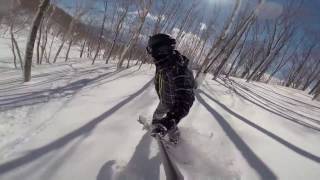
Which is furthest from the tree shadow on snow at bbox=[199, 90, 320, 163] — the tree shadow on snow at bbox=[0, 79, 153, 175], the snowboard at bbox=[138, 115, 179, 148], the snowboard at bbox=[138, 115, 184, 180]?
the tree shadow on snow at bbox=[0, 79, 153, 175]

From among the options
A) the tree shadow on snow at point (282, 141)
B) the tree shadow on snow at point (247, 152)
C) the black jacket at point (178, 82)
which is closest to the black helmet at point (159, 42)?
the black jacket at point (178, 82)

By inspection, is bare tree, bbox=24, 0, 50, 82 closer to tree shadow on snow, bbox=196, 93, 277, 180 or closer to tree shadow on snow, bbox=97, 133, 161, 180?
tree shadow on snow, bbox=196, 93, 277, 180

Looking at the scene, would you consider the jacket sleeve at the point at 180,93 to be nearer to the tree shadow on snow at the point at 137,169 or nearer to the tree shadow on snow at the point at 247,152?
the tree shadow on snow at the point at 137,169

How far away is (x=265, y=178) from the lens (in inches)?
155

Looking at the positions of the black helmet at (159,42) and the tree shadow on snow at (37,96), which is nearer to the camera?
the black helmet at (159,42)

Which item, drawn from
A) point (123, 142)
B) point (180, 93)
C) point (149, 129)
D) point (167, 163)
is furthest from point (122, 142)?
point (180, 93)

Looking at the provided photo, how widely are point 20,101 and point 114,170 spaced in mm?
3359

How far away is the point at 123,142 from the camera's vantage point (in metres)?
4.23

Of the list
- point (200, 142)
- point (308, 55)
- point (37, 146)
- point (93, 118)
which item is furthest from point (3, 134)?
point (308, 55)

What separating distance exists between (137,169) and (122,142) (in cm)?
82

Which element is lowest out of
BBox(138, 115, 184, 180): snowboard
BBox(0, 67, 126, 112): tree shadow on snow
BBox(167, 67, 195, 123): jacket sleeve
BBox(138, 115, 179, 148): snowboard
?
BBox(0, 67, 126, 112): tree shadow on snow

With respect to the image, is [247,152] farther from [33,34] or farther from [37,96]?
[33,34]

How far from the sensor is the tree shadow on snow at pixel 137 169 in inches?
127

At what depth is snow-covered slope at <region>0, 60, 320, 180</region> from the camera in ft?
11.0
